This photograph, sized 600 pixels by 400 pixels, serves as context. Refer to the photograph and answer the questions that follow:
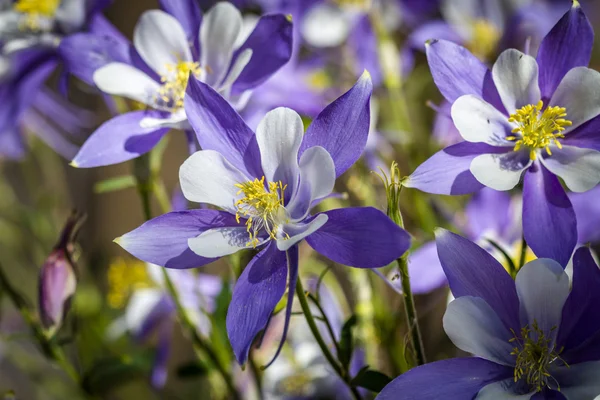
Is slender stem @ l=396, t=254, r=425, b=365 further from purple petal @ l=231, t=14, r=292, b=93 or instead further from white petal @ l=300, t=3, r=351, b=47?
white petal @ l=300, t=3, r=351, b=47

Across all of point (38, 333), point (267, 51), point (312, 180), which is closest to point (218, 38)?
point (267, 51)

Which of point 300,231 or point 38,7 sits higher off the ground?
point 38,7

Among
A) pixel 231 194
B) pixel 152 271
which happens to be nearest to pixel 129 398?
pixel 152 271

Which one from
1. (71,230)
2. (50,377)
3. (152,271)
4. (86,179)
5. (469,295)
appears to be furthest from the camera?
(86,179)

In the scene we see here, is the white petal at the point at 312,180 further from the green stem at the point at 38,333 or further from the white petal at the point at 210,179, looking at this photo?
the green stem at the point at 38,333

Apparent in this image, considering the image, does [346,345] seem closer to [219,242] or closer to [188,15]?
[219,242]

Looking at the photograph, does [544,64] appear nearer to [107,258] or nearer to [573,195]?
[573,195]

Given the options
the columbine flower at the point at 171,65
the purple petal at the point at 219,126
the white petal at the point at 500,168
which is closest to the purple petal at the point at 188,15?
the columbine flower at the point at 171,65
